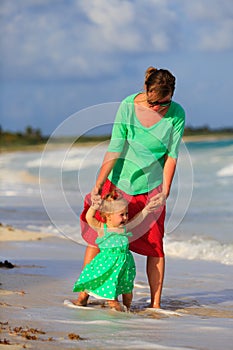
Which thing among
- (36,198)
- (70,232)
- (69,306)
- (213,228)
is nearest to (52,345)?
(69,306)

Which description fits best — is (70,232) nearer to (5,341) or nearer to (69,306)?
(69,306)

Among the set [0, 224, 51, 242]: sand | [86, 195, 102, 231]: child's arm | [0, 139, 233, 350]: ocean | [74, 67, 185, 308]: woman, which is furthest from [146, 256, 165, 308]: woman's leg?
[0, 224, 51, 242]: sand

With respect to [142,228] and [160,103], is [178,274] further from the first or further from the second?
[160,103]

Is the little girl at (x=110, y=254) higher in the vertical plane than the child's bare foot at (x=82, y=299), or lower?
higher

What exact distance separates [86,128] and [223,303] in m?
1.65

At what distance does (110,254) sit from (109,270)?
0.36 ft

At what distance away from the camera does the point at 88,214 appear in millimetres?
5383

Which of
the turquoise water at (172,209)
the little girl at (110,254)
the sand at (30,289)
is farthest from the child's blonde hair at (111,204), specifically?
the sand at (30,289)

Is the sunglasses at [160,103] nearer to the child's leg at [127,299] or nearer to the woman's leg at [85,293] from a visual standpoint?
the woman's leg at [85,293]

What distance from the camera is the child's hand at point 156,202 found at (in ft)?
17.7

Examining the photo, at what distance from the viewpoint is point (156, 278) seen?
5.59 m

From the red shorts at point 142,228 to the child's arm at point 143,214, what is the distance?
28mm

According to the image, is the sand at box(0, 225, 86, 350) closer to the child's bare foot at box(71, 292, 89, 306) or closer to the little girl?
the child's bare foot at box(71, 292, 89, 306)

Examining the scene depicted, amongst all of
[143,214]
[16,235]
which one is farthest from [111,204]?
[16,235]
